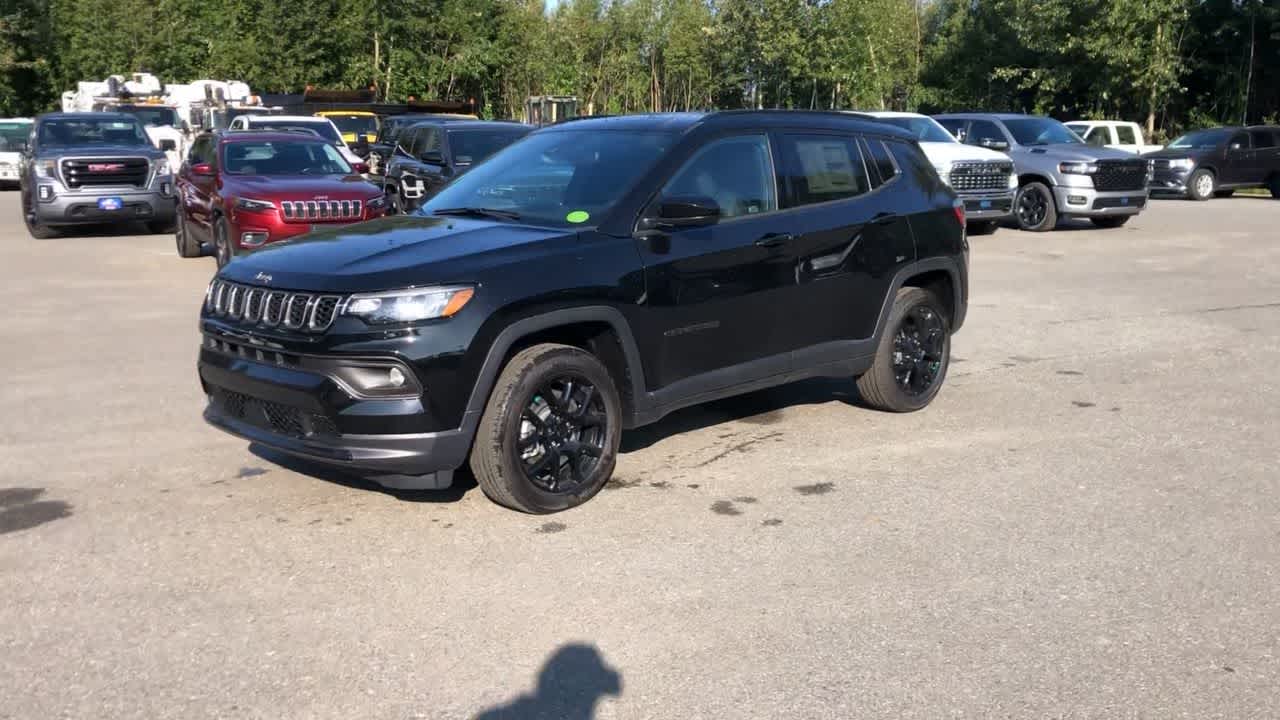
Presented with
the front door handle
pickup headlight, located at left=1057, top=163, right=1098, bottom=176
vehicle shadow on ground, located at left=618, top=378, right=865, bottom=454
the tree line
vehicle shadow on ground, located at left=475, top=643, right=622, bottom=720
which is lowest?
vehicle shadow on ground, located at left=475, top=643, right=622, bottom=720

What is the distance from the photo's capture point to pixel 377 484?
20.0 feet

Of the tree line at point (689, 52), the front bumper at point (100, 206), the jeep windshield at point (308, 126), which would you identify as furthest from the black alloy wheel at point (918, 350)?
the tree line at point (689, 52)

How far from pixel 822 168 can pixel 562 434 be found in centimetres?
238

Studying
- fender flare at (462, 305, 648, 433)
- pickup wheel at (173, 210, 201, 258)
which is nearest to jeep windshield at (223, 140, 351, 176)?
pickup wheel at (173, 210, 201, 258)

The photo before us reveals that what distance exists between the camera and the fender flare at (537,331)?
5262 mm

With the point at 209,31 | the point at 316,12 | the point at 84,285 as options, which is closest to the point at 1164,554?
the point at 84,285

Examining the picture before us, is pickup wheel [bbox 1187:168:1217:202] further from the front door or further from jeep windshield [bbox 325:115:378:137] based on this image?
the front door

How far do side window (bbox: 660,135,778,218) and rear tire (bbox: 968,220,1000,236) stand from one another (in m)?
13.5

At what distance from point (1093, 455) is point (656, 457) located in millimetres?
2356

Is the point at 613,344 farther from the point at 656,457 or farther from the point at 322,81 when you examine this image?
the point at 322,81

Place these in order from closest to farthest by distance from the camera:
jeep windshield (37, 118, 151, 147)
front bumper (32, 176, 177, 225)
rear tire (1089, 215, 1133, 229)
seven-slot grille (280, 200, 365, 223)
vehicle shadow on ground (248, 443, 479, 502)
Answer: vehicle shadow on ground (248, 443, 479, 502) → seven-slot grille (280, 200, 365, 223) → front bumper (32, 176, 177, 225) → jeep windshield (37, 118, 151, 147) → rear tire (1089, 215, 1133, 229)

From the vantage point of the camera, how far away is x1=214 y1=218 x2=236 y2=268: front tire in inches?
531

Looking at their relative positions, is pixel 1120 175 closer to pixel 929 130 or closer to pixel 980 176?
pixel 980 176

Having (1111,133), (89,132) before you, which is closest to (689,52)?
(1111,133)
